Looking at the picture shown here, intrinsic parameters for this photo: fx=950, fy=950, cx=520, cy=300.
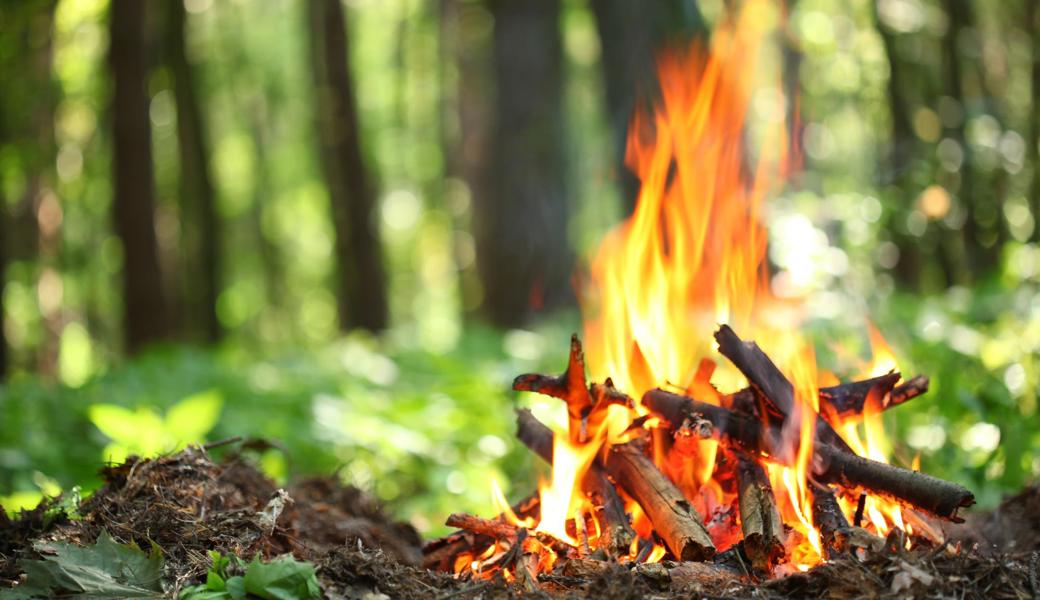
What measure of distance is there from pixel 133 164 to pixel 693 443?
866 centimetres

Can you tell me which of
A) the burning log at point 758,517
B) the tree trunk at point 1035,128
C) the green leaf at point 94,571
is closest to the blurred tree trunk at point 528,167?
the tree trunk at point 1035,128

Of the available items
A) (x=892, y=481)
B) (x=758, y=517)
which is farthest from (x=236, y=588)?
(x=892, y=481)

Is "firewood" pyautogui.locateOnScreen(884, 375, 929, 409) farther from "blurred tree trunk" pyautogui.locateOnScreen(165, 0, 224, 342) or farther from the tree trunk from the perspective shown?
"blurred tree trunk" pyautogui.locateOnScreen(165, 0, 224, 342)

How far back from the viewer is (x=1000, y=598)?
2.49 meters

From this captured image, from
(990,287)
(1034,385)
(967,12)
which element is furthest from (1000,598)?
(967,12)

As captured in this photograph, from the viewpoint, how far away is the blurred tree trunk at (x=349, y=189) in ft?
42.7

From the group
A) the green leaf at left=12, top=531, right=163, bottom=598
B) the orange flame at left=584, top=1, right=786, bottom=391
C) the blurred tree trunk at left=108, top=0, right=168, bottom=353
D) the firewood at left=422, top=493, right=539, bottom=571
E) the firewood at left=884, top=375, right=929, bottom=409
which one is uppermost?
the blurred tree trunk at left=108, top=0, right=168, bottom=353

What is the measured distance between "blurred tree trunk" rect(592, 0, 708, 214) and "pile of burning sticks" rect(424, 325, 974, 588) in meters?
4.18

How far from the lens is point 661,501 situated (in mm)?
3139

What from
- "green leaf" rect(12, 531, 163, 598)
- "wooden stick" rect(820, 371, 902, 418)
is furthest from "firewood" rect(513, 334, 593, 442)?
"green leaf" rect(12, 531, 163, 598)

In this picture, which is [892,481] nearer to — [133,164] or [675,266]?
[675,266]

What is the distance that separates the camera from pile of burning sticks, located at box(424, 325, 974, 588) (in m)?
2.91

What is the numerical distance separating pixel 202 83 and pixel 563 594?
53.4 ft

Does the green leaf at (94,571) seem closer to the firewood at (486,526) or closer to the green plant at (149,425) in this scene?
the firewood at (486,526)
